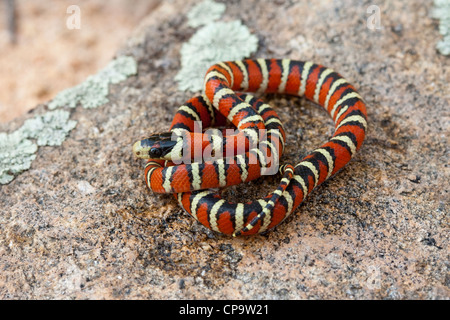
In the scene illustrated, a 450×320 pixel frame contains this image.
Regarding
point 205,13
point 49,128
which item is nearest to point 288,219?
point 49,128

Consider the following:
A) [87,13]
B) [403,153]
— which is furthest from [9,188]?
[87,13]

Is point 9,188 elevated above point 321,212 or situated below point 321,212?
above

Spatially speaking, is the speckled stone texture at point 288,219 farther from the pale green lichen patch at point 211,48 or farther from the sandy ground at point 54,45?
the sandy ground at point 54,45

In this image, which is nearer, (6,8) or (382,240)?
(382,240)

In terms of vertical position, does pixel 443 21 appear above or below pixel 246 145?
above

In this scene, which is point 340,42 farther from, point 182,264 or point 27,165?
point 27,165

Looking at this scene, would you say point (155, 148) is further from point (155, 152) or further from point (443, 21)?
point (443, 21)
